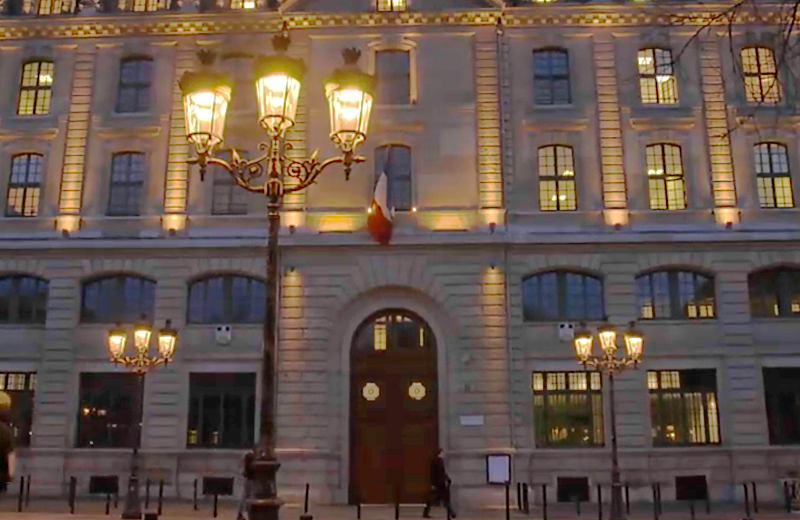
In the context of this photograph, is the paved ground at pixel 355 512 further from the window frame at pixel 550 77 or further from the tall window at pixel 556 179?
the window frame at pixel 550 77

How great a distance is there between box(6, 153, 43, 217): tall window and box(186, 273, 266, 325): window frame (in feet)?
22.6

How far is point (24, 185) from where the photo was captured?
31547 mm

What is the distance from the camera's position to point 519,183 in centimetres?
3038

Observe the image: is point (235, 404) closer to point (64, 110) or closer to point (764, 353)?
point (64, 110)

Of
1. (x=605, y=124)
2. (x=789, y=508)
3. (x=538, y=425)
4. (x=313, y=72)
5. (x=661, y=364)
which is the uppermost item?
(x=313, y=72)

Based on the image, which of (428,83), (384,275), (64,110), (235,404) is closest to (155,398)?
(235,404)

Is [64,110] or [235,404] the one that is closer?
[235,404]

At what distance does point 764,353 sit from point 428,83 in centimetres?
1533

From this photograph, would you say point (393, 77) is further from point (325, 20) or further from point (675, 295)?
point (675, 295)

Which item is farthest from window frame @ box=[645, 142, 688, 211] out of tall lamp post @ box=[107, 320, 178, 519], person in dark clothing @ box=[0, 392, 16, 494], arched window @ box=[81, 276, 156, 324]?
person in dark clothing @ box=[0, 392, 16, 494]

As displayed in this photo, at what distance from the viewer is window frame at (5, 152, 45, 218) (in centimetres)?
3128

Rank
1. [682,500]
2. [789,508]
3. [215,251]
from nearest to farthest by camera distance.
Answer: [789,508] < [682,500] < [215,251]

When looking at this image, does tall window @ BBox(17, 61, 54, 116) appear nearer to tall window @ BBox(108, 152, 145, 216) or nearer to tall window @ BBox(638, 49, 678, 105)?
tall window @ BBox(108, 152, 145, 216)

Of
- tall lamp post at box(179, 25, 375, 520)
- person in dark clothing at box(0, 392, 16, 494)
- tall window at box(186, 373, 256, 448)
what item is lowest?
person in dark clothing at box(0, 392, 16, 494)
